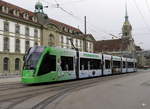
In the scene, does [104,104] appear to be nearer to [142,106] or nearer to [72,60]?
[142,106]

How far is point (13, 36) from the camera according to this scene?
46.2m

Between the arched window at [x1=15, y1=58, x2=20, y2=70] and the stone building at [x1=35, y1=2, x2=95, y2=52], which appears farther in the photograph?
the stone building at [x1=35, y1=2, x2=95, y2=52]

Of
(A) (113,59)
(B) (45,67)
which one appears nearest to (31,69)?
(B) (45,67)

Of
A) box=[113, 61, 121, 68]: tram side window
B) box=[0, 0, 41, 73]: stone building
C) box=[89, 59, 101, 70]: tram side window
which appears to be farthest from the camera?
box=[0, 0, 41, 73]: stone building

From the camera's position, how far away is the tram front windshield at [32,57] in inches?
691

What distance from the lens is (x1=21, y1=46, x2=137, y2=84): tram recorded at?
17.4 meters

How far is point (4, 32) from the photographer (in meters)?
44.0

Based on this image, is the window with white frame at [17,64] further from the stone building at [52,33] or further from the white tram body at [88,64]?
the white tram body at [88,64]

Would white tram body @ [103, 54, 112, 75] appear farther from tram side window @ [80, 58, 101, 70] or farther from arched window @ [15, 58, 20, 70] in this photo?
arched window @ [15, 58, 20, 70]

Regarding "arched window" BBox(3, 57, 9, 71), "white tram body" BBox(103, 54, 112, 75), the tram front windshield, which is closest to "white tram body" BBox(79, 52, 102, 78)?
"white tram body" BBox(103, 54, 112, 75)

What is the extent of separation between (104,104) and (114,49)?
10587cm

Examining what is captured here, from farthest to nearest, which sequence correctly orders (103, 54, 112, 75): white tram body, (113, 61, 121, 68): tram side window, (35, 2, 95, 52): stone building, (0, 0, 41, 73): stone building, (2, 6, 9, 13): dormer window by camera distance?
1. (35, 2, 95, 52): stone building
2. (2, 6, 9, 13): dormer window
3. (0, 0, 41, 73): stone building
4. (113, 61, 121, 68): tram side window
5. (103, 54, 112, 75): white tram body

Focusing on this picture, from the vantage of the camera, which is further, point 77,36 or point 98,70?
point 77,36

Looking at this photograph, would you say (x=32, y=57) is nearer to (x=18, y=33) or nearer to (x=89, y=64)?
(x=89, y=64)
